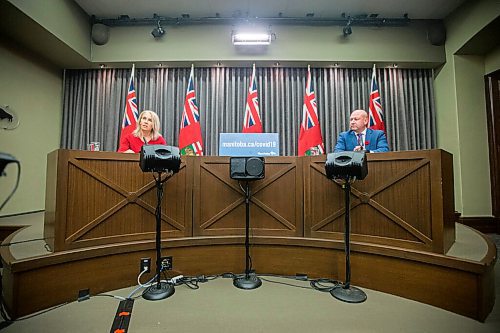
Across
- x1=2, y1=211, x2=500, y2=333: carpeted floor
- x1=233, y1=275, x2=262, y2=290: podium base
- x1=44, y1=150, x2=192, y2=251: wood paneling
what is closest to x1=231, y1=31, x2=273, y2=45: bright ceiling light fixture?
x1=44, y1=150, x2=192, y2=251: wood paneling

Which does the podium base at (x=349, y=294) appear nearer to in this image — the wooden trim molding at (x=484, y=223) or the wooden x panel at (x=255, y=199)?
the wooden x panel at (x=255, y=199)

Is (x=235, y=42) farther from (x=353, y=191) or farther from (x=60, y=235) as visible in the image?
(x=60, y=235)

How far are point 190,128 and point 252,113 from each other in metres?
1.03

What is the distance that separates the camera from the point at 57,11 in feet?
11.1

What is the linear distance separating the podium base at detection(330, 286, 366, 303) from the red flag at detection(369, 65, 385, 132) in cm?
287

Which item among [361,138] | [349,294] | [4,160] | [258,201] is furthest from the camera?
[361,138]

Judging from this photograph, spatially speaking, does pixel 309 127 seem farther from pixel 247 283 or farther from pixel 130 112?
pixel 130 112

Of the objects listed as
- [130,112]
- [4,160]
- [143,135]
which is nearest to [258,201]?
[143,135]

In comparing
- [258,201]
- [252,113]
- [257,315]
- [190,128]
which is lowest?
[257,315]

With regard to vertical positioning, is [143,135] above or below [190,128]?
below

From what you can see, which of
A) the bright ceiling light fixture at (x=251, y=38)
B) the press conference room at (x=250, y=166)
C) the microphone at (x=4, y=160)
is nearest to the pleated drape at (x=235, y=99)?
the press conference room at (x=250, y=166)

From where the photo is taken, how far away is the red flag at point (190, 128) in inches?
157

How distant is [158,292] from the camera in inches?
72.6

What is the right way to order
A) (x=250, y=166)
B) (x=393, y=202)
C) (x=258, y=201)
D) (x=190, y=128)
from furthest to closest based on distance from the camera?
(x=190, y=128), (x=258, y=201), (x=250, y=166), (x=393, y=202)
